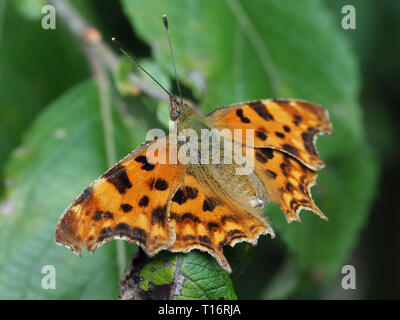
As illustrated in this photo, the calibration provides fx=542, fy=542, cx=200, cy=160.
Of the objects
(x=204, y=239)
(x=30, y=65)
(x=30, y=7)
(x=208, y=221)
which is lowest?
(x=204, y=239)

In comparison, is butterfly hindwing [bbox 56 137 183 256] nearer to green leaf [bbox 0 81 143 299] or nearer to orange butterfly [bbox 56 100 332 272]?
orange butterfly [bbox 56 100 332 272]

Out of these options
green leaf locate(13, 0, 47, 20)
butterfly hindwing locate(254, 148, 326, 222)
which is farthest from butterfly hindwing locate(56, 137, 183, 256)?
green leaf locate(13, 0, 47, 20)

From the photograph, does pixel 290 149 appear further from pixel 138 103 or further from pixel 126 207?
pixel 138 103

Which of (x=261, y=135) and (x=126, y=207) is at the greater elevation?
(x=261, y=135)

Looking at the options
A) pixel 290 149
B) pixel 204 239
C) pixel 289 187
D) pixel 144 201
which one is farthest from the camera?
pixel 290 149

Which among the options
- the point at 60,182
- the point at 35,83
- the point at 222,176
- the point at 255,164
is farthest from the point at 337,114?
the point at 35,83

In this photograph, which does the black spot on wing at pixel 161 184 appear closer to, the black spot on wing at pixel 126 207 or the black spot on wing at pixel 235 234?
the black spot on wing at pixel 126 207

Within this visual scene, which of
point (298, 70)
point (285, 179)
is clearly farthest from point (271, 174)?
point (298, 70)
